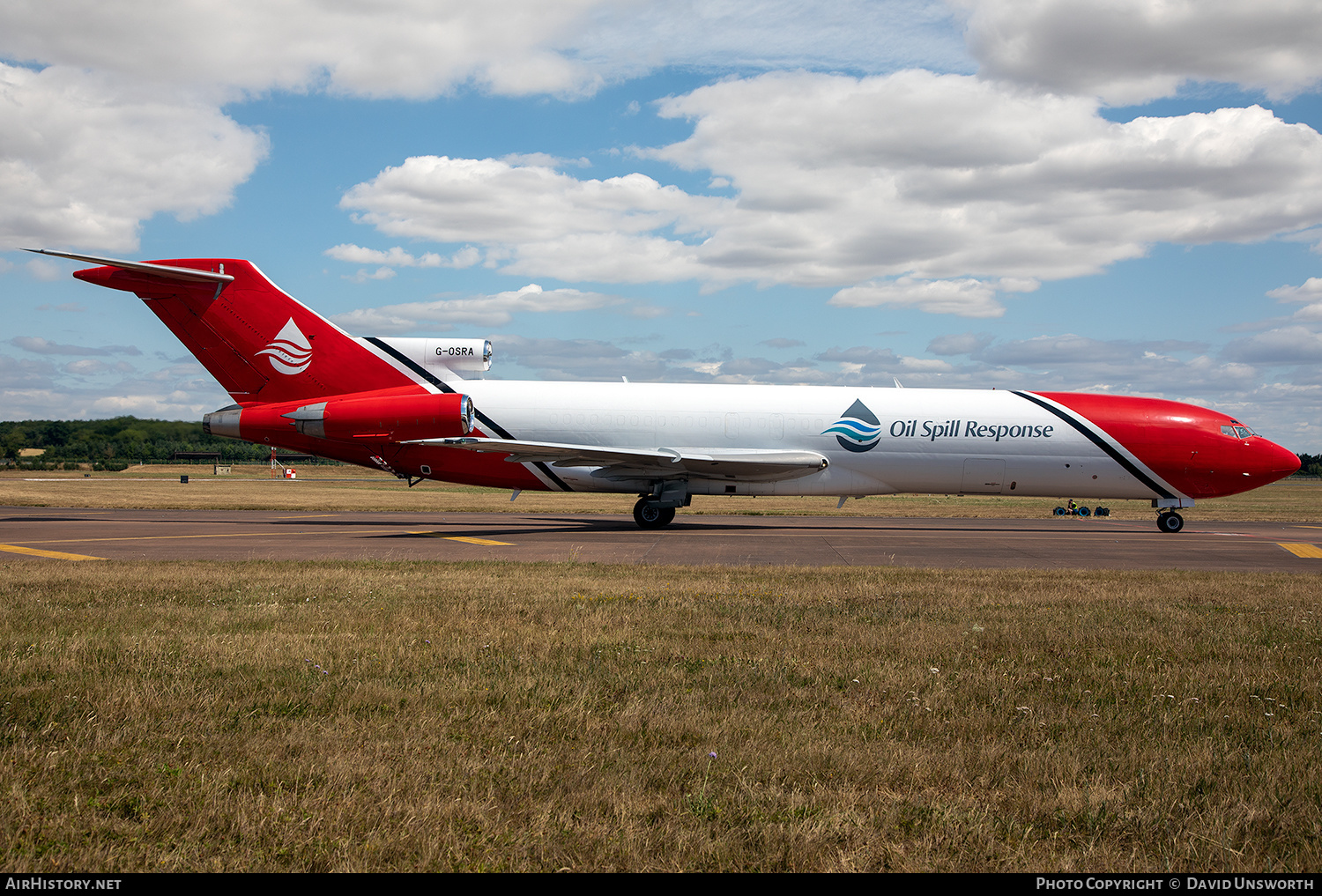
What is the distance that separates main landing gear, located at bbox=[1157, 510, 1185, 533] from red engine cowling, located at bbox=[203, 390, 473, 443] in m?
21.3

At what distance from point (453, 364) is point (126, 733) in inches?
814

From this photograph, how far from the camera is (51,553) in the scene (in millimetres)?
16094

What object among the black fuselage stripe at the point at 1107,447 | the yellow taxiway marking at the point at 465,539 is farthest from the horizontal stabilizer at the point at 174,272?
the black fuselage stripe at the point at 1107,447

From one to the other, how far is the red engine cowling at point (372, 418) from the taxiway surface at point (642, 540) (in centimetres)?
265

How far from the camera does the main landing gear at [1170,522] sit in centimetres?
2580

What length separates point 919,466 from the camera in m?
24.0

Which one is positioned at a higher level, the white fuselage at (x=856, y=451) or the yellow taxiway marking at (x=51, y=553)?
the white fuselage at (x=856, y=451)

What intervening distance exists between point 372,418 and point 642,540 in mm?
8759

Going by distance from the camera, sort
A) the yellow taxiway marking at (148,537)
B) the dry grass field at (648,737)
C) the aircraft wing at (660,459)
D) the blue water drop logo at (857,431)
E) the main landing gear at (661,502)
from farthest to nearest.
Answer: the blue water drop logo at (857,431)
the main landing gear at (661,502)
the aircraft wing at (660,459)
the yellow taxiway marking at (148,537)
the dry grass field at (648,737)

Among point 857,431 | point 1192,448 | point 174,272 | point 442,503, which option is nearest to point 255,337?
point 174,272

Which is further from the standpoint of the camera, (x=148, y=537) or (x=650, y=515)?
(x=650, y=515)

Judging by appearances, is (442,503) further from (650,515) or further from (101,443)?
(101,443)

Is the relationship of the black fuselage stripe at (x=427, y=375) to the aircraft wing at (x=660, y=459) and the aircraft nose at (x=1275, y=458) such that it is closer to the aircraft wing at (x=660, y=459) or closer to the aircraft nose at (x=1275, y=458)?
the aircraft wing at (x=660, y=459)
